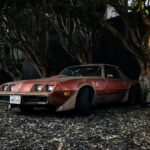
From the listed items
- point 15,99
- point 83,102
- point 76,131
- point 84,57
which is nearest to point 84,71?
point 83,102

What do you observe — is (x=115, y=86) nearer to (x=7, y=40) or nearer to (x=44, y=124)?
(x=44, y=124)

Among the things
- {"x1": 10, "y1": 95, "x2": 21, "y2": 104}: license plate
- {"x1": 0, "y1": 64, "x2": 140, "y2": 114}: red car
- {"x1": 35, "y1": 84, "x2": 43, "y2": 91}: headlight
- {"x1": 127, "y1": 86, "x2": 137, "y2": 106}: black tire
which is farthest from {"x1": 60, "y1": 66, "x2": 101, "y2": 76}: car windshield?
{"x1": 10, "y1": 95, "x2": 21, "y2": 104}: license plate

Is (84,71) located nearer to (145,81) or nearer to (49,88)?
(49,88)

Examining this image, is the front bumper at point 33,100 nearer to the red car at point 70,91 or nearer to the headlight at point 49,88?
the red car at point 70,91

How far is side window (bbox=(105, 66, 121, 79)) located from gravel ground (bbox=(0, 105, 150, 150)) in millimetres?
1088

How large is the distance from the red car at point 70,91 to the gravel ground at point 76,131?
0.33m

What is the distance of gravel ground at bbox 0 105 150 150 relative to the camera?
190 inches

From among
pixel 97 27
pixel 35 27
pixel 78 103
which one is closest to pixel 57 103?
pixel 78 103

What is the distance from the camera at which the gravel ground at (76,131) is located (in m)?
4.84

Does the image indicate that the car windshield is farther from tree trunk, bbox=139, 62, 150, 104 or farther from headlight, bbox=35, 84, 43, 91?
tree trunk, bbox=139, 62, 150, 104

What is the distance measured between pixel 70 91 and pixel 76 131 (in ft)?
5.02

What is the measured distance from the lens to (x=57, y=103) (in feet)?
23.2

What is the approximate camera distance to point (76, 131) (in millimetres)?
5812

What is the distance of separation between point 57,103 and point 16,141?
2087 mm
